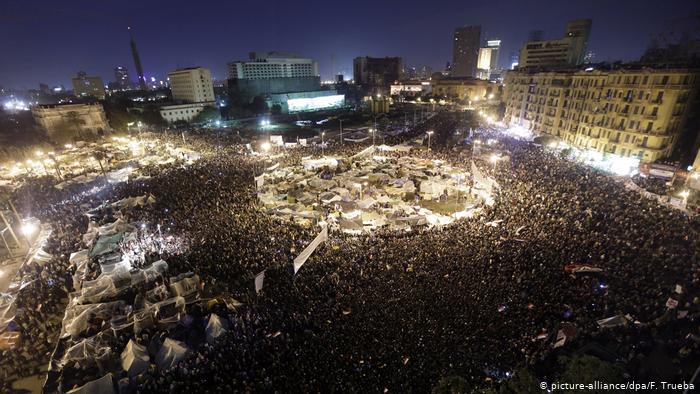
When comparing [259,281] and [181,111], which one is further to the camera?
[181,111]

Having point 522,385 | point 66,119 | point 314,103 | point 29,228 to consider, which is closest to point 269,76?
point 314,103

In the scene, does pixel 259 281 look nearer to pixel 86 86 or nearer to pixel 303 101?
pixel 303 101

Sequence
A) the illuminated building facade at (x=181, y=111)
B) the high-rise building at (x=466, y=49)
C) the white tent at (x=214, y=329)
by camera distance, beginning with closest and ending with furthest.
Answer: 1. the white tent at (x=214, y=329)
2. the illuminated building facade at (x=181, y=111)
3. the high-rise building at (x=466, y=49)

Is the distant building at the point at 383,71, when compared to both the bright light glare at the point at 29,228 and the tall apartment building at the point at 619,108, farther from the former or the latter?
the bright light glare at the point at 29,228

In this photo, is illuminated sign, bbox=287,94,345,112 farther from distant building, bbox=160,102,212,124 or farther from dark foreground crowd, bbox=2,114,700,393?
dark foreground crowd, bbox=2,114,700,393

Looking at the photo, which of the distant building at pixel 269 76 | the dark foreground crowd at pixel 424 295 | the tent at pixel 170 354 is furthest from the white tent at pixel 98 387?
the distant building at pixel 269 76

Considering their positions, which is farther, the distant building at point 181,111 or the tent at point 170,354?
the distant building at point 181,111
